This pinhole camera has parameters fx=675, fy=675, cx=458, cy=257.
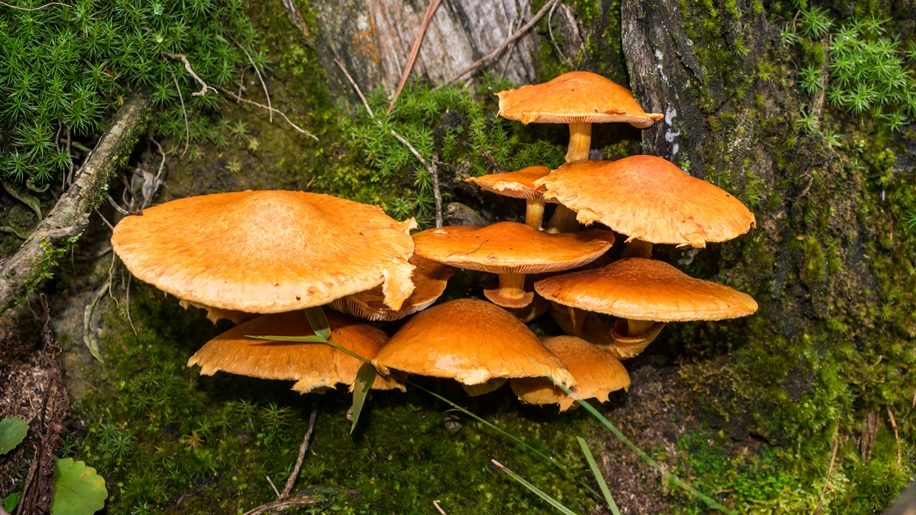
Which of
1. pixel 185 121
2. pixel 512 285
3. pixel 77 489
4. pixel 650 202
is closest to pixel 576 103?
pixel 650 202

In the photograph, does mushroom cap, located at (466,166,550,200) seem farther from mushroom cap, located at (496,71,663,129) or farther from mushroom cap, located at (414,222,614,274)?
mushroom cap, located at (496,71,663,129)

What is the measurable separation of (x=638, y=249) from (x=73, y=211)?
126 inches

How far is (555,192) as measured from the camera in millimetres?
3508

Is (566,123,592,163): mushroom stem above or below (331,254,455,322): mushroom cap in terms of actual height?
above

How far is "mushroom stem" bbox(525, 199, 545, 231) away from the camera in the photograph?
4.07 meters

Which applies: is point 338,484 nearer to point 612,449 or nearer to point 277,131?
point 612,449

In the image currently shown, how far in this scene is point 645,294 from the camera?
3328mm

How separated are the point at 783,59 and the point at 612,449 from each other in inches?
107

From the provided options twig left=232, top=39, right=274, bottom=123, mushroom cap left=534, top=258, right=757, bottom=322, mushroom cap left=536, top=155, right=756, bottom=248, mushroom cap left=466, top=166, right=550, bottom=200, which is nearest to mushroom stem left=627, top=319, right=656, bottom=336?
mushroom cap left=534, top=258, right=757, bottom=322

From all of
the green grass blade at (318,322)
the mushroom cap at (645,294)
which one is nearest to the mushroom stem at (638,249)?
the mushroom cap at (645,294)

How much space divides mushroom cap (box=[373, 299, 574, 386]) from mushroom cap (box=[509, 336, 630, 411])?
9.2 inches

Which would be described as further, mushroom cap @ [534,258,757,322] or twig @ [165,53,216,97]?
twig @ [165,53,216,97]

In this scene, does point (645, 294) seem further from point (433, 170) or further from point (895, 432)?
point (895, 432)

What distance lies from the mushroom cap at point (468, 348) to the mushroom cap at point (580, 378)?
0.23 meters
